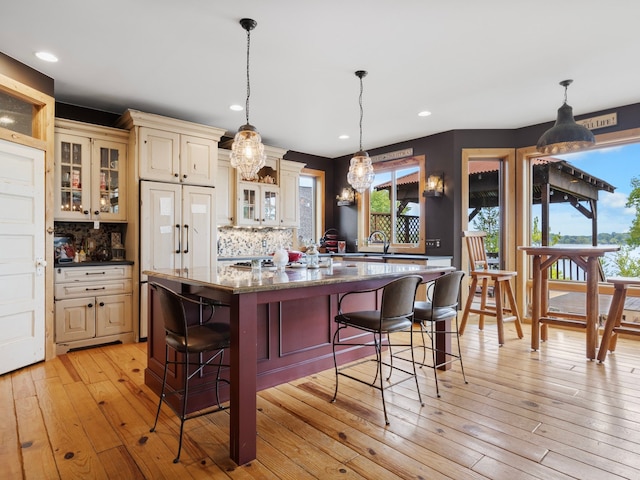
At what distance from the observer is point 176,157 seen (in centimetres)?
445

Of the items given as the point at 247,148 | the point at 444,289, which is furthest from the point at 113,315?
the point at 444,289

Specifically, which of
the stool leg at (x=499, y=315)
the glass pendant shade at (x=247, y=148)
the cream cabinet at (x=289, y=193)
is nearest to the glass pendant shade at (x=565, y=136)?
the stool leg at (x=499, y=315)

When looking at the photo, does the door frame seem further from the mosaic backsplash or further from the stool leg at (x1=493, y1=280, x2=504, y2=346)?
the stool leg at (x1=493, y1=280, x2=504, y2=346)

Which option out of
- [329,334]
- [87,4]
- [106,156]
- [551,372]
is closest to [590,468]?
[551,372]

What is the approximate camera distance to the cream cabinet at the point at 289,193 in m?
6.07

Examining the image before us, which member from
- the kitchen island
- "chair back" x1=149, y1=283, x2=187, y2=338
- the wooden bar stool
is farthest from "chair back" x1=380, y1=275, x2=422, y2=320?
the wooden bar stool

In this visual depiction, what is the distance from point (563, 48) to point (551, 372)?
274 centimetres

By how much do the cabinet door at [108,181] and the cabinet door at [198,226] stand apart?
0.70 meters

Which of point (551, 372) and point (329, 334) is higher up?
point (329, 334)

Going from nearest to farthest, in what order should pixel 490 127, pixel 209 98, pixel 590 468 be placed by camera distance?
pixel 590 468
pixel 209 98
pixel 490 127

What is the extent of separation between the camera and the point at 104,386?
287 centimetres

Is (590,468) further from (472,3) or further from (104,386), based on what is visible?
(104,386)

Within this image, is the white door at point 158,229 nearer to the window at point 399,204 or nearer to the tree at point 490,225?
the window at point 399,204

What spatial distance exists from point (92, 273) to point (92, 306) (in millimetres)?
352
